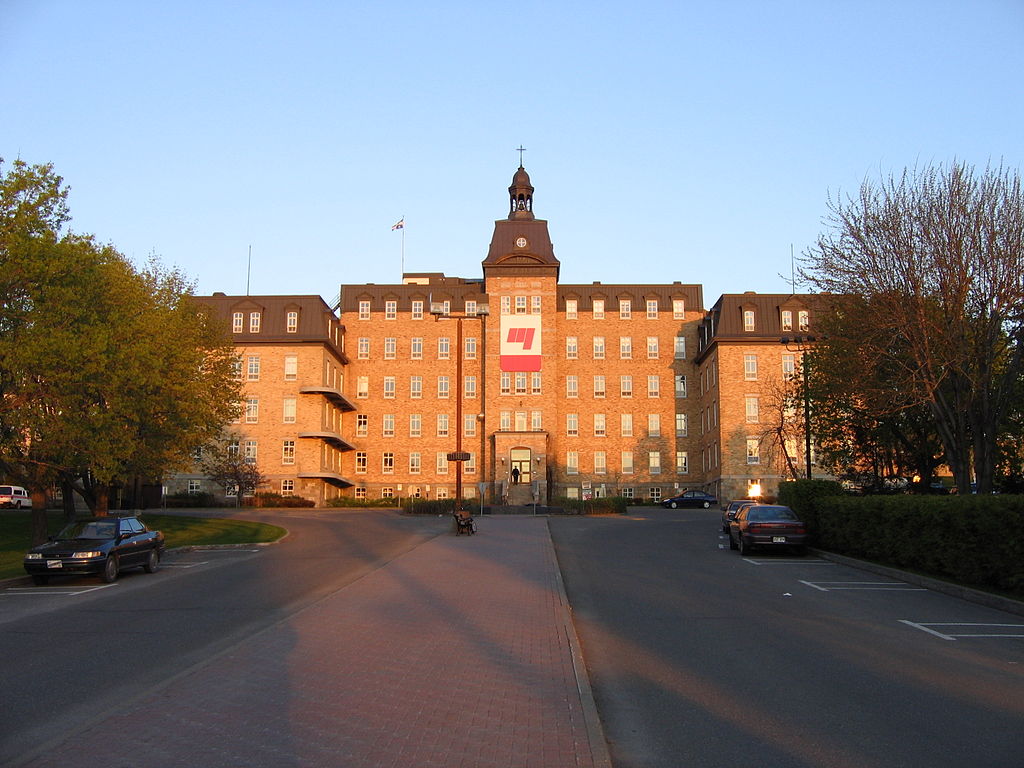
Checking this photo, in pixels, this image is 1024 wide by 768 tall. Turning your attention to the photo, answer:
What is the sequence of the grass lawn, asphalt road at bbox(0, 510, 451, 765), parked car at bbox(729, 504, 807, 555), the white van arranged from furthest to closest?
the white van < the grass lawn < parked car at bbox(729, 504, 807, 555) < asphalt road at bbox(0, 510, 451, 765)

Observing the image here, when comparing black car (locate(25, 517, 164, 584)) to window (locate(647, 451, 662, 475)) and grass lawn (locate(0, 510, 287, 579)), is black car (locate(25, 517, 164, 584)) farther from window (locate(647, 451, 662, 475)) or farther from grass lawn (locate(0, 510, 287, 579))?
window (locate(647, 451, 662, 475))

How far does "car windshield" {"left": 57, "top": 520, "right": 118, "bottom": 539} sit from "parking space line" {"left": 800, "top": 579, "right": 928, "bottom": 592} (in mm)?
15368

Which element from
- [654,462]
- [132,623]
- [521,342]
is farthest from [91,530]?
[654,462]

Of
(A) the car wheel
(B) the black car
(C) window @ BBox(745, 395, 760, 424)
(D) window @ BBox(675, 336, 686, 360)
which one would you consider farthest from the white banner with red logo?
(A) the car wheel

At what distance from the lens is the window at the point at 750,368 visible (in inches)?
2675

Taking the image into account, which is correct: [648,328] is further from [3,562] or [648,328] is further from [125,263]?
[3,562]

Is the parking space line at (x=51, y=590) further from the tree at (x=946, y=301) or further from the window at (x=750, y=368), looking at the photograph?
the window at (x=750, y=368)

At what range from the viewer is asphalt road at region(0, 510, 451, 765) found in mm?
8555

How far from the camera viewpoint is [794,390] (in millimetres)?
38656

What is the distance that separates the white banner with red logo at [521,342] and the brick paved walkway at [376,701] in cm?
5761

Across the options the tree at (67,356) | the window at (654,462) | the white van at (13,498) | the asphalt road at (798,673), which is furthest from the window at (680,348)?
the asphalt road at (798,673)

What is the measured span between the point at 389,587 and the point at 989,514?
11.0 m

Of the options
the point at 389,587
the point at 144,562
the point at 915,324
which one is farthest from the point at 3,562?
the point at 915,324

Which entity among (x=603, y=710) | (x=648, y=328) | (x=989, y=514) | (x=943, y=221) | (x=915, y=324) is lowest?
(x=603, y=710)
